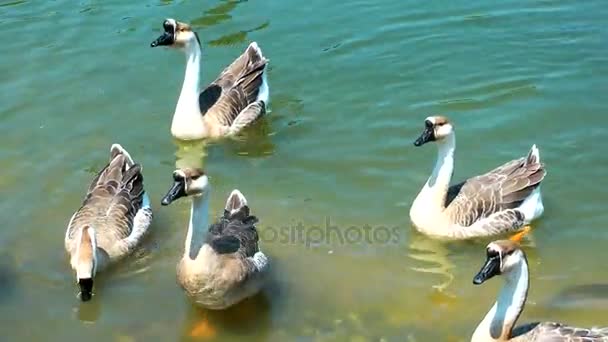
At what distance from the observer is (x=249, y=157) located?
1206 centimetres

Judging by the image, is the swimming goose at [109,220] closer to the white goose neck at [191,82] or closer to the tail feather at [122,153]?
the tail feather at [122,153]

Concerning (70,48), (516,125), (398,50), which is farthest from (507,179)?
(70,48)

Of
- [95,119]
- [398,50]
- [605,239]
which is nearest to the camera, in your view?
[605,239]

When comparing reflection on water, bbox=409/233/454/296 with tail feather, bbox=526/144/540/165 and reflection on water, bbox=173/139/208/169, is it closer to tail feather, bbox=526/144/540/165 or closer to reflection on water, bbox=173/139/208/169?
tail feather, bbox=526/144/540/165

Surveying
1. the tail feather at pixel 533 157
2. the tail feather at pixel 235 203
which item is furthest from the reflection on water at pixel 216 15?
the tail feather at pixel 533 157

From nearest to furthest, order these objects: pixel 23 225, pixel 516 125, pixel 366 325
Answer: pixel 366 325 → pixel 23 225 → pixel 516 125

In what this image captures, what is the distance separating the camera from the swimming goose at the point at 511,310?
24.5 ft

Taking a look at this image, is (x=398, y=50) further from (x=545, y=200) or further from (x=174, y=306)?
(x=174, y=306)

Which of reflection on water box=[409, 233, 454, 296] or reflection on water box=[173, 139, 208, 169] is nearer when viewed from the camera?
reflection on water box=[409, 233, 454, 296]

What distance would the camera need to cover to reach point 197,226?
27.4ft

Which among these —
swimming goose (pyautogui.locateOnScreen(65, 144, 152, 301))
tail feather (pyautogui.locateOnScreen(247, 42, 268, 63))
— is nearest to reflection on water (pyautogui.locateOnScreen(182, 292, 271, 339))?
swimming goose (pyautogui.locateOnScreen(65, 144, 152, 301))

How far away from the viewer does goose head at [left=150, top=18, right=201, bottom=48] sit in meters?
12.3

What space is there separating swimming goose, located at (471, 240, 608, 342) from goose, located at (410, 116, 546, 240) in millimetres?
2116

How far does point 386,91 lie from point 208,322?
5407 mm
